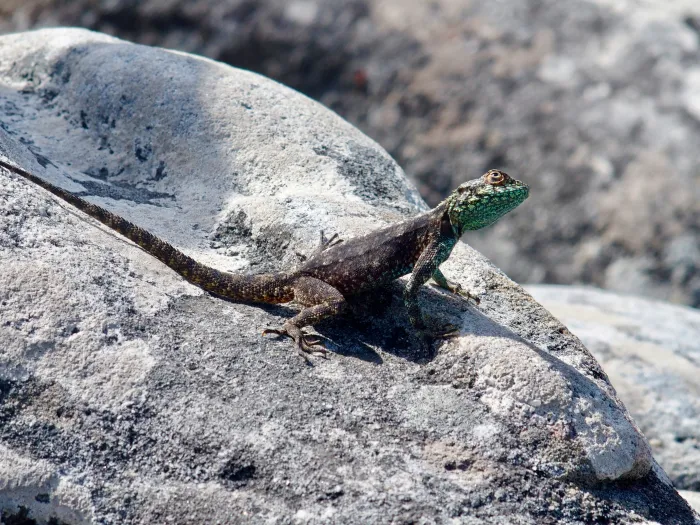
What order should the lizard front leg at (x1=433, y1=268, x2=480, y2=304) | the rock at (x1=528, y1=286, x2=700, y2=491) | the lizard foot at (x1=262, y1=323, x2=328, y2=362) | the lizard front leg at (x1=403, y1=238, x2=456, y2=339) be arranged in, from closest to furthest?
the lizard foot at (x1=262, y1=323, x2=328, y2=362) < the lizard front leg at (x1=403, y1=238, x2=456, y2=339) < the lizard front leg at (x1=433, y1=268, x2=480, y2=304) < the rock at (x1=528, y1=286, x2=700, y2=491)

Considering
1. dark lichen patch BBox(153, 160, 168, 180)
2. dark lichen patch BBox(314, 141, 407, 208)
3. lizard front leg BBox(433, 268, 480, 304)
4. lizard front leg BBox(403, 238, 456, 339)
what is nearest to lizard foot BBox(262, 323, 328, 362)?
lizard front leg BBox(403, 238, 456, 339)

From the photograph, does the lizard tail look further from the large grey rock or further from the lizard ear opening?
the lizard ear opening

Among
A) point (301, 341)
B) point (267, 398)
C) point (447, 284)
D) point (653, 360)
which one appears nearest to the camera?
point (267, 398)

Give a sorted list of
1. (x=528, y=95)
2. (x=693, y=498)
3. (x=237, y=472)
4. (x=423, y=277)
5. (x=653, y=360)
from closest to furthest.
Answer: (x=237, y=472), (x=423, y=277), (x=693, y=498), (x=653, y=360), (x=528, y=95)

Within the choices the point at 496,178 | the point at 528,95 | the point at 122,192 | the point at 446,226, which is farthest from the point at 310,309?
the point at 528,95

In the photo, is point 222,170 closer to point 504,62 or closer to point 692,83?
point 504,62

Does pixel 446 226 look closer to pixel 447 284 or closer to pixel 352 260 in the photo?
pixel 447 284

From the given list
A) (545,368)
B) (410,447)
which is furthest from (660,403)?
(410,447)
